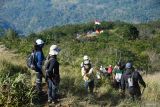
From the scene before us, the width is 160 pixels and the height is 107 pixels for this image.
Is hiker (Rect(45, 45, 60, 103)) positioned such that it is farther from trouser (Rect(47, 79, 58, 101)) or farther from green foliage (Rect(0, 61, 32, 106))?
green foliage (Rect(0, 61, 32, 106))

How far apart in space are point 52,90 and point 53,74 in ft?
1.40

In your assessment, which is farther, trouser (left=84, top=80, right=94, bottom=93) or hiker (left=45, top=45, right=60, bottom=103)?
trouser (left=84, top=80, right=94, bottom=93)

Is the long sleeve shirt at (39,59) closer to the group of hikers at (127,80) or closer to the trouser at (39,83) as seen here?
the trouser at (39,83)

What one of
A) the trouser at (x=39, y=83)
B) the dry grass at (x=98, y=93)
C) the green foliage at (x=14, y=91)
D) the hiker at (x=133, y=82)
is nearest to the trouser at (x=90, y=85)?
the dry grass at (x=98, y=93)

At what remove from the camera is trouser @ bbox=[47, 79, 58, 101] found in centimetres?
1274

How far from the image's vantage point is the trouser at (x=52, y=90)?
12742 millimetres

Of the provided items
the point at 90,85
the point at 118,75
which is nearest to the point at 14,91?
the point at 90,85

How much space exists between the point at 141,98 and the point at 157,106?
1920 millimetres

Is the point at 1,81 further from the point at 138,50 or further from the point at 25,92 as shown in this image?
the point at 138,50

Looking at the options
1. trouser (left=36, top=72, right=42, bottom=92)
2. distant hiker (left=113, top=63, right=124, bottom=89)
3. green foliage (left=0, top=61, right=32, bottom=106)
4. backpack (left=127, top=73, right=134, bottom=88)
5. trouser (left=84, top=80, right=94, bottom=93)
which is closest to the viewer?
green foliage (left=0, top=61, right=32, bottom=106)

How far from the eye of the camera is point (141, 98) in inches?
549

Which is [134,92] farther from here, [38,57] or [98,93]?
[38,57]

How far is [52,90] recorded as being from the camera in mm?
12789

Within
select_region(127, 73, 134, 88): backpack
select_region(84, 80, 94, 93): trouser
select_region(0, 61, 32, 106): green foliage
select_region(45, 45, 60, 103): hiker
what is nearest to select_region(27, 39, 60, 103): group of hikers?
select_region(45, 45, 60, 103): hiker
